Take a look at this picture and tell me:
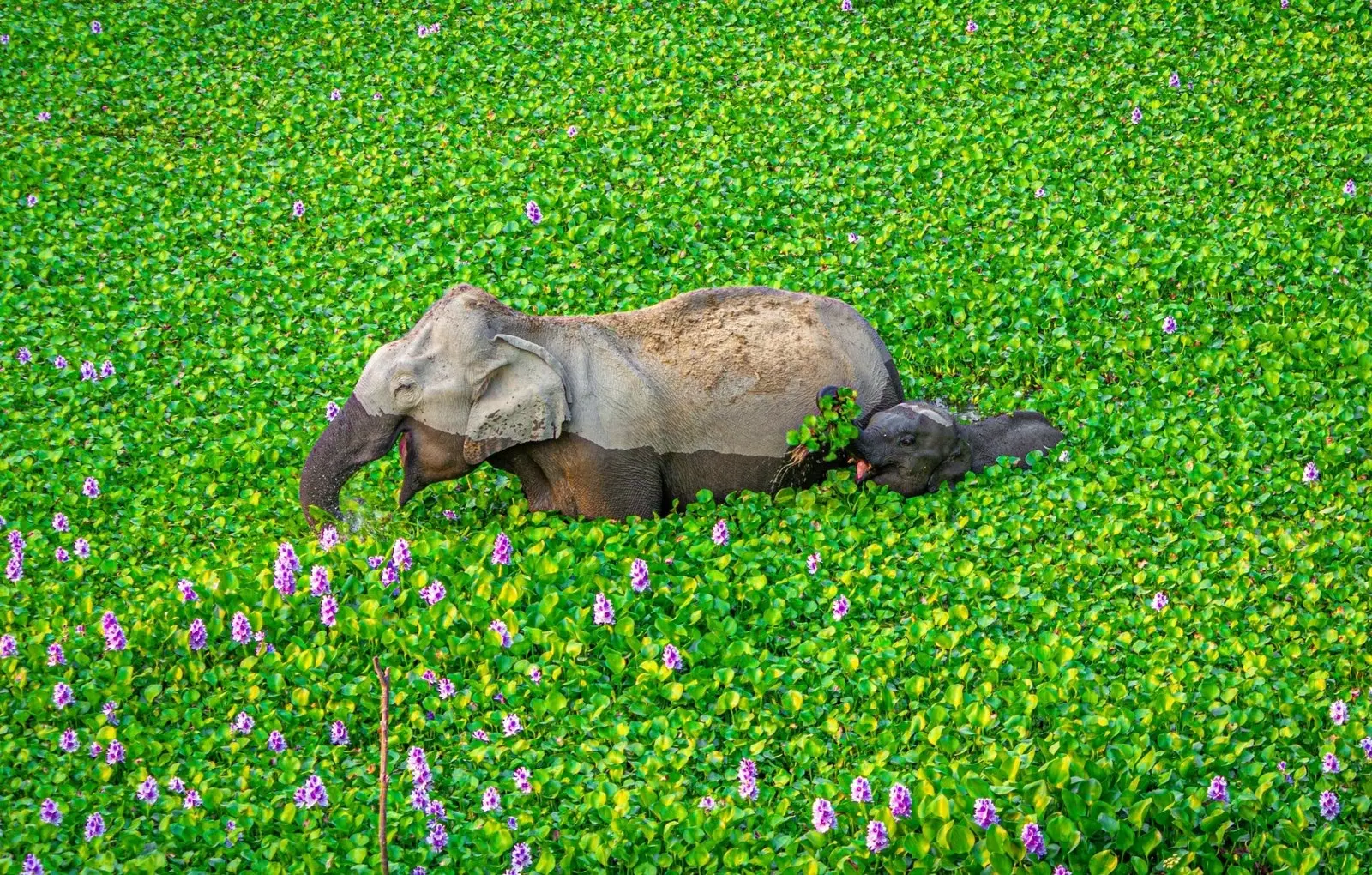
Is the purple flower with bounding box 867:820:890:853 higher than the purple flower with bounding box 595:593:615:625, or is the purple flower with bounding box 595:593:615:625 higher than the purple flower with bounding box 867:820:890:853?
the purple flower with bounding box 867:820:890:853

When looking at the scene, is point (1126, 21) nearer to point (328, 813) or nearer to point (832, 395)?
point (832, 395)

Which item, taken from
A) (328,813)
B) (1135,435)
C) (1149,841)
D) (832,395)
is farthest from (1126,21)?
(328,813)

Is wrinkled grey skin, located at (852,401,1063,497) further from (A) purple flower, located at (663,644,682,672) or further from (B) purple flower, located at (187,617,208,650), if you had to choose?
(B) purple flower, located at (187,617,208,650)

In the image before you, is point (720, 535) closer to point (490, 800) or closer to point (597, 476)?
point (597, 476)

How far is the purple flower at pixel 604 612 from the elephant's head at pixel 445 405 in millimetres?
1336

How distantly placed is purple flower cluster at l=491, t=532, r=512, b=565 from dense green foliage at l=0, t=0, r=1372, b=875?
11 centimetres

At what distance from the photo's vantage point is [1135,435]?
28.8 feet

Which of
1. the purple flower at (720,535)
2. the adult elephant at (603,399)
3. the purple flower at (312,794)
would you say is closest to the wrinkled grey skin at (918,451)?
the adult elephant at (603,399)

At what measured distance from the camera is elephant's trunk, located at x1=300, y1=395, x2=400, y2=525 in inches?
310

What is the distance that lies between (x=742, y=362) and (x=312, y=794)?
3.56m

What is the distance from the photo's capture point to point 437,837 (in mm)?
5668

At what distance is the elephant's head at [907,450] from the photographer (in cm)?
831

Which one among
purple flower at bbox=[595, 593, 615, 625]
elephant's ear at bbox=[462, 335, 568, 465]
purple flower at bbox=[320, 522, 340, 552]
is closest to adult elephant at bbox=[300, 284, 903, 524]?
elephant's ear at bbox=[462, 335, 568, 465]

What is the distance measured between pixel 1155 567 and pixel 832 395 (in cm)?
190
